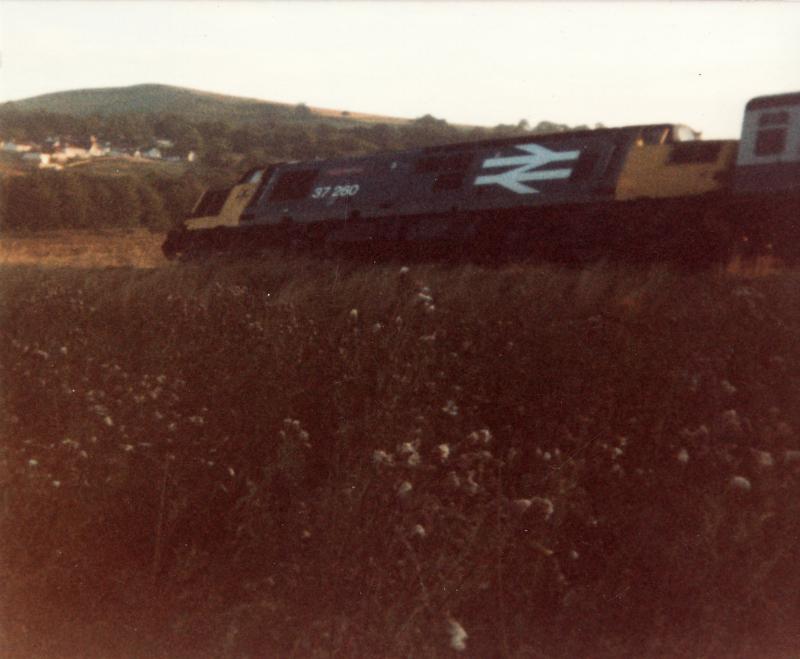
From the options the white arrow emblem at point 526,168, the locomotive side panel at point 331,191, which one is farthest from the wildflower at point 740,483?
the locomotive side panel at point 331,191

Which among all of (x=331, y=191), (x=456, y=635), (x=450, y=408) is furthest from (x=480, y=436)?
(x=331, y=191)

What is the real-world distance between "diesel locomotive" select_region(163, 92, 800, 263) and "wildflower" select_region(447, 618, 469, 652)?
7682 millimetres

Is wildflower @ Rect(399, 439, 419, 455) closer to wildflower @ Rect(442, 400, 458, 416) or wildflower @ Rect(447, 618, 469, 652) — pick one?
wildflower @ Rect(442, 400, 458, 416)

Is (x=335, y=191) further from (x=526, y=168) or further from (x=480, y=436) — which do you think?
(x=480, y=436)

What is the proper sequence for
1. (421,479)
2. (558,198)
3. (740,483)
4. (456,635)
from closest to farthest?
(456,635), (740,483), (421,479), (558,198)

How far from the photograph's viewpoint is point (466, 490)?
18.9ft

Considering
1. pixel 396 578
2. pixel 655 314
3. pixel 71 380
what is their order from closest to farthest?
1. pixel 396 578
2. pixel 655 314
3. pixel 71 380

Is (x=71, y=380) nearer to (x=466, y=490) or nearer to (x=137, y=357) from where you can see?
(x=137, y=357)

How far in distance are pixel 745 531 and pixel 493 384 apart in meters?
2.37

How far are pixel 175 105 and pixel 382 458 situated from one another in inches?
3902

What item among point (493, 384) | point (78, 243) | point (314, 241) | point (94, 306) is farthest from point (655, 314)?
point (78, 243)

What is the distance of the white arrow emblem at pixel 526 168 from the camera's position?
527 inches

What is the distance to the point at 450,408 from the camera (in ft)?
21.6

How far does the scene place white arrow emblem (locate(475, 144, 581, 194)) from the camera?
527 inches
